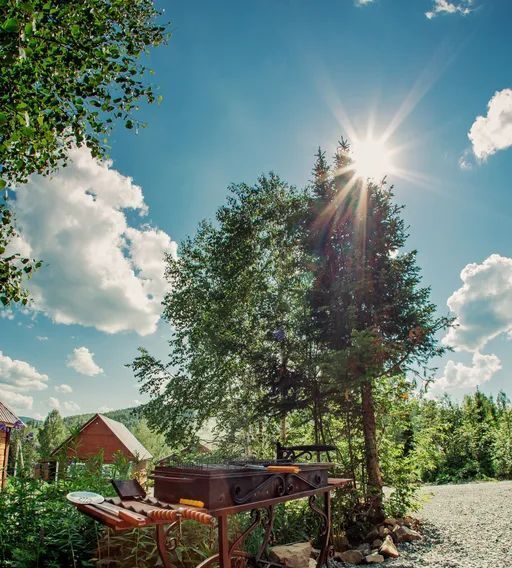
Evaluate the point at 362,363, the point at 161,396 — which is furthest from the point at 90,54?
the point at 161,396

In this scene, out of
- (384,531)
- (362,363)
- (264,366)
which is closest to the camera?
(384,531)

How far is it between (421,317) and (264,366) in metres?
4.14

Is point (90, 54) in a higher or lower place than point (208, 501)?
higher

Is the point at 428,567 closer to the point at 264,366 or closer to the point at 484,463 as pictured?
the point at 264,366

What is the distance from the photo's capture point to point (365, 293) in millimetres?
8859

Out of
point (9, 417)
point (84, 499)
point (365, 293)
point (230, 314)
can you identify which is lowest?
point (84, 499)

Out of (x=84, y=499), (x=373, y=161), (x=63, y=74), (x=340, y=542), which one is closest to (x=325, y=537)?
(x=340, y=542)

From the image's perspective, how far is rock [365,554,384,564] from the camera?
5.73m

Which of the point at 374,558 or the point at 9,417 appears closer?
the point at 374,558

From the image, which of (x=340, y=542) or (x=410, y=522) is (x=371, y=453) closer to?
(x=410, y=522)

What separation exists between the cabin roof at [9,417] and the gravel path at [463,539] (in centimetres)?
1421

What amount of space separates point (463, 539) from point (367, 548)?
1801mm

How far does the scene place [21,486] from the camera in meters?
4.34

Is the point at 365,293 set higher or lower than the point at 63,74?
lower
